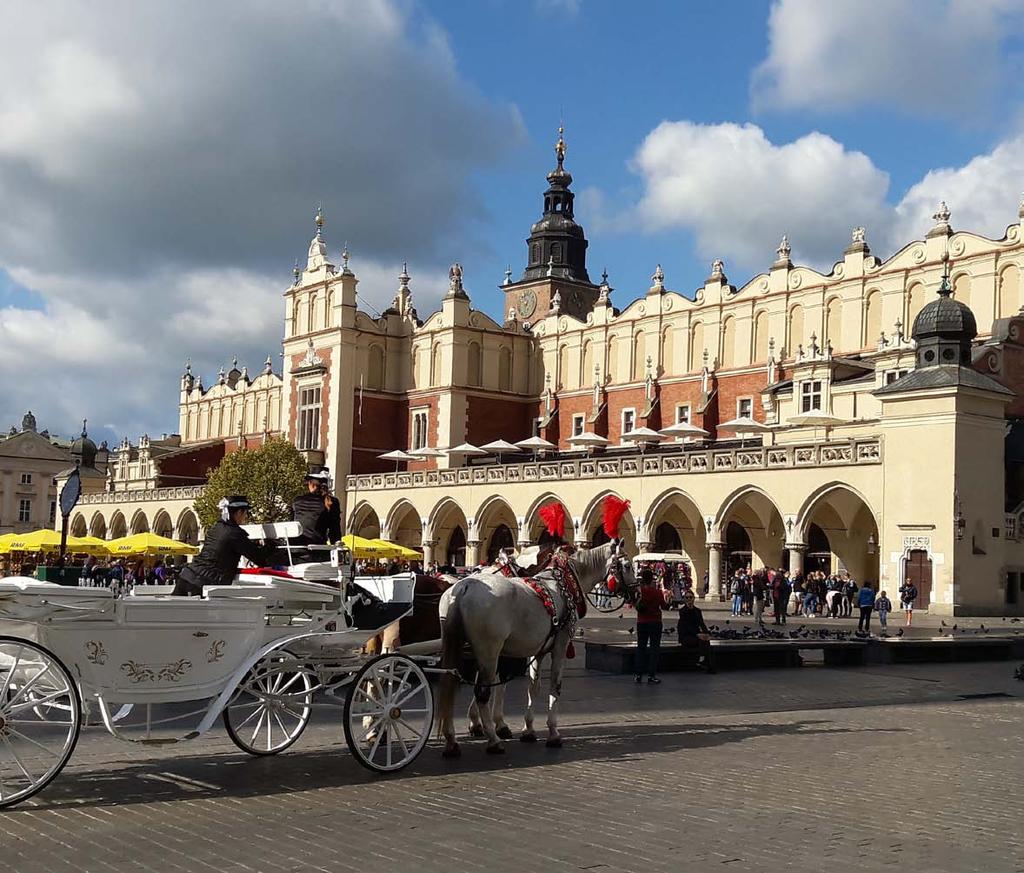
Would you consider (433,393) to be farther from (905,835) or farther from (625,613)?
(905,835)

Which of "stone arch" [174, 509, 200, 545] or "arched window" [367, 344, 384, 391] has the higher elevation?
"arched window" [367, 344, 384, 391]

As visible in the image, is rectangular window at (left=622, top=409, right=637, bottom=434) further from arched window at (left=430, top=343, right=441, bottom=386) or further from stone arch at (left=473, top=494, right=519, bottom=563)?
arched window at (left=430, top=343, right=441, bottom=386)

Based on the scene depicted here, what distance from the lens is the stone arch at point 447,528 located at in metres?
50.6

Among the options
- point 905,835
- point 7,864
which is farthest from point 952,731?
point 7,864

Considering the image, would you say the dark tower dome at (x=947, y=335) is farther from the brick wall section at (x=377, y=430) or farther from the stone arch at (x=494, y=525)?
the brick wall section at (x=377, y=430)

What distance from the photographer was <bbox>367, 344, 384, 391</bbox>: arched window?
6088cm

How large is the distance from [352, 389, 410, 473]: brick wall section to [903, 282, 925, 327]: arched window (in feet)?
80.5

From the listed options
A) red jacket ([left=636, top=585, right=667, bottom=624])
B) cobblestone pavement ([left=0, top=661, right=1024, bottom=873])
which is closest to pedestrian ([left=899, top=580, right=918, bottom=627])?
red jacket ([left=636, top=585, right=667, bottom=624])

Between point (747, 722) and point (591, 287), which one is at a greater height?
point (591, 287)

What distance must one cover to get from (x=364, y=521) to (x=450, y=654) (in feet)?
153

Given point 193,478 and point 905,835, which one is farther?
point 193,478

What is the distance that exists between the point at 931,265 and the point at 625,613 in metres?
17.8

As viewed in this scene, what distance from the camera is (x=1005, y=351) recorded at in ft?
131

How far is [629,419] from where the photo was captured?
5469 cm
